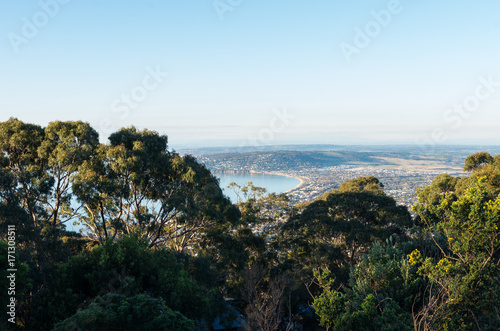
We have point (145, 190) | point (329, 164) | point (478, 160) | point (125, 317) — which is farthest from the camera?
point (329, 164)

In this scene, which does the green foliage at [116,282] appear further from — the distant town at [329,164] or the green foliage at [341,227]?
the distant town at [329,164]

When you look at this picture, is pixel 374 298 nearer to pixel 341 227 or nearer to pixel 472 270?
pixel 472 270

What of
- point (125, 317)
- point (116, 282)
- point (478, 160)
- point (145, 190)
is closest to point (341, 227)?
point (145, 190)

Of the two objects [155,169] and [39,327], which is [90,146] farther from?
[39,327]

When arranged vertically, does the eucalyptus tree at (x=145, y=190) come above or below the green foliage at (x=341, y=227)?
above

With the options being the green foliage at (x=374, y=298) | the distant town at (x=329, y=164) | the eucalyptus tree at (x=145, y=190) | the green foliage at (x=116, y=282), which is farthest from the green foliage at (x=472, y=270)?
the distant town at (x=329, y=164)

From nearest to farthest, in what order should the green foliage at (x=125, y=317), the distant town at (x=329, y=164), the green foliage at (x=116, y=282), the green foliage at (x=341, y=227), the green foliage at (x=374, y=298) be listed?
the green foliage at (x=125, y=317) < the green foliage at (x=374, y=298) < the green foliage at (x=116, y=282) < the green foliage at (x=341, y=227) < the distant town at (x=329, y=164)

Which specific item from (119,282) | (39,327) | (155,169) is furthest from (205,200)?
(39,327)

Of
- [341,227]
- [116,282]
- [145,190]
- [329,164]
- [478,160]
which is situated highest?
[478,160]
